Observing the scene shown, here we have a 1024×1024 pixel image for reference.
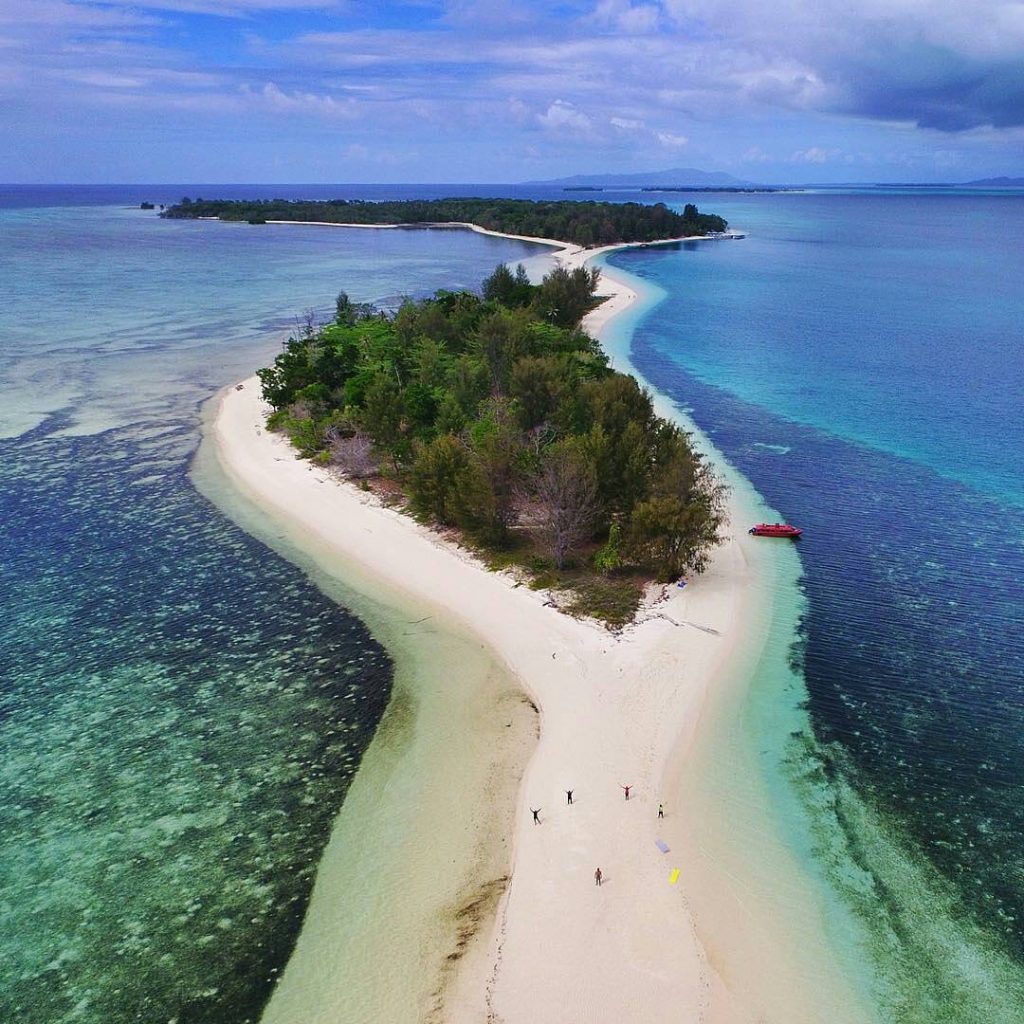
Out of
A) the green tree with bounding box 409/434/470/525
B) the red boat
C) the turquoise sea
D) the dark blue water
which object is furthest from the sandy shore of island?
the dark blue water

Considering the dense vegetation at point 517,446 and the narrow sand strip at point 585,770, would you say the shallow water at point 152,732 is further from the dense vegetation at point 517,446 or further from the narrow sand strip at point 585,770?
the dense vegetation at point 517,446

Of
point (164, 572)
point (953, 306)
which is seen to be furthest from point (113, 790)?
point (953, 306)

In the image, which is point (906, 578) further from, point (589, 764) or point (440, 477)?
point (440, 477)

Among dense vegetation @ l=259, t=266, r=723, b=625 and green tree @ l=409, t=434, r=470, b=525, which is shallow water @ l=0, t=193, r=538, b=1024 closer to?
green tree @ l=409, t=434, r=470, b=525

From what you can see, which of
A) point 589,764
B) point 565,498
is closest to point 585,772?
point 589,764

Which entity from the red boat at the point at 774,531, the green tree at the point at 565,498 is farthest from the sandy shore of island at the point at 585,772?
the green tree at the point at 565,498

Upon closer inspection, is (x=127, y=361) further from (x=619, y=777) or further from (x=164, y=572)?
(x=619, y=777)
